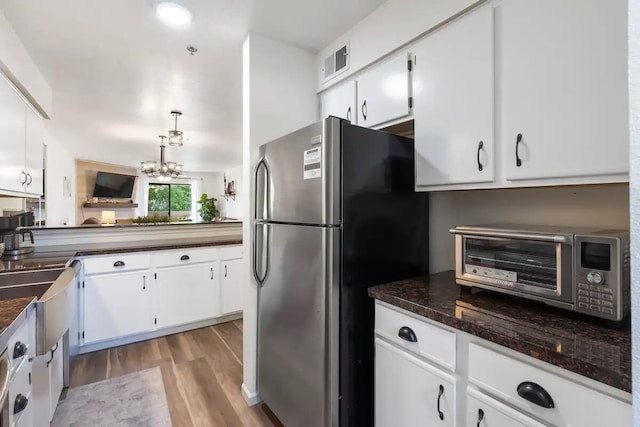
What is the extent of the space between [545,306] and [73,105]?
447cm

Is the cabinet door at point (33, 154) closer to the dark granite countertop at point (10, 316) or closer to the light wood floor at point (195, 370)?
the dark granite countertop at point (10, 316)

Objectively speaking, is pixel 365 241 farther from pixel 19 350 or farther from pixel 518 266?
pixel 19 350

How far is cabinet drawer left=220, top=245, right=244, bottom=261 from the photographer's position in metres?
3.35

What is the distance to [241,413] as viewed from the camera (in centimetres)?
196

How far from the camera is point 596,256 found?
0.98 meters

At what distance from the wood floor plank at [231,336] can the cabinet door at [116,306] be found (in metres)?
0.68

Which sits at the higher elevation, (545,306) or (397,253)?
(397,253)

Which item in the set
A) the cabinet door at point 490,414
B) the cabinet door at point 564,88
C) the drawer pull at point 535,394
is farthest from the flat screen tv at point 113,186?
the drawer pull at point 535,394

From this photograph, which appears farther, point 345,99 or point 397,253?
point 345,99

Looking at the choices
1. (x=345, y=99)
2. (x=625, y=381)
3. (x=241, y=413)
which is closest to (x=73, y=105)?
(x=345, y=99)

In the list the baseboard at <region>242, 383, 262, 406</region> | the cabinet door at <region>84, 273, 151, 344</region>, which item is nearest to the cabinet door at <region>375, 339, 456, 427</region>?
the baseboard at <region>242, 383, 262, 406</region>

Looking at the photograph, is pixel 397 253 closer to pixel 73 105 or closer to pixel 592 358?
pixel 592 358

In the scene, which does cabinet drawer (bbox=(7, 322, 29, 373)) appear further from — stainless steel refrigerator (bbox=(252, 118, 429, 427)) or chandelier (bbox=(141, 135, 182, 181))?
chandelier (bbox=(141, 135, 182, 181))

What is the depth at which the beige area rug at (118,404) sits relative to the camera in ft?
6.11
